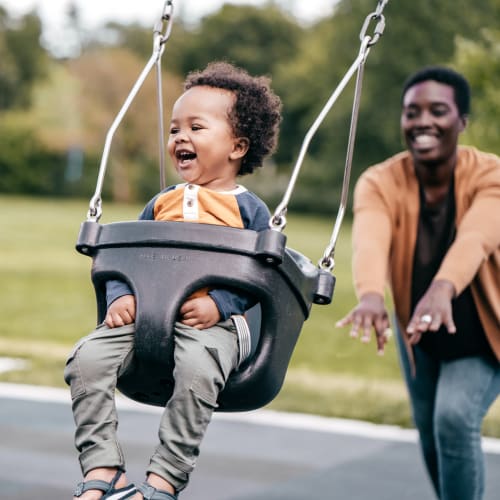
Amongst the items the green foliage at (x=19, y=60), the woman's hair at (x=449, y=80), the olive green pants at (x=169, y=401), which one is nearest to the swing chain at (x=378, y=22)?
the woman's hair at (x=449, y=80)

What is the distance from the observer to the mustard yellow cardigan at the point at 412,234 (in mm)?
3279

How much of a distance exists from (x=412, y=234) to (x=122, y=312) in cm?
153

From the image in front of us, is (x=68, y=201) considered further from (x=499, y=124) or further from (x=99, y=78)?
(x=499, y=124)

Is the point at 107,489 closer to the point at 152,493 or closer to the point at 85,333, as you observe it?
the point at 152,493

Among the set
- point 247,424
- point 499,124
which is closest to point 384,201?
point 247,424

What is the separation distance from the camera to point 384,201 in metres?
3.53

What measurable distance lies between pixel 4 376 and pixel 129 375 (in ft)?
21.5


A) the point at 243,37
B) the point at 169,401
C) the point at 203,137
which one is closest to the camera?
the point at 169,401

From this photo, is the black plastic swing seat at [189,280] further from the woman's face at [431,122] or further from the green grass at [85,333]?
the green grass at [85,333]

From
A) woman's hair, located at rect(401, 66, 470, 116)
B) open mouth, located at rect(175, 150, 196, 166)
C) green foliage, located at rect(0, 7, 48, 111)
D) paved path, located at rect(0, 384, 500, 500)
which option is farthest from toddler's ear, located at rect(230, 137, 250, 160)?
green foliage, located at rect(0, 7, 48, 111)

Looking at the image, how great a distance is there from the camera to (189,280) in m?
2.24

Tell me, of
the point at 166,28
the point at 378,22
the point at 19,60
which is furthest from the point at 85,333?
the point at 19,60

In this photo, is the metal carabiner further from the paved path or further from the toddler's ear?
the paved path

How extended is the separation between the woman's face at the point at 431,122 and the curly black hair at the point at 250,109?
92cm
